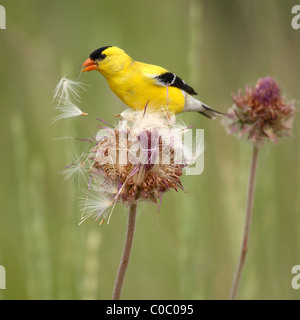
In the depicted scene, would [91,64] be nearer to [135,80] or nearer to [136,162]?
[135,80]

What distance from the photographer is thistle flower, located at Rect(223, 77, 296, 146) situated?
150cm

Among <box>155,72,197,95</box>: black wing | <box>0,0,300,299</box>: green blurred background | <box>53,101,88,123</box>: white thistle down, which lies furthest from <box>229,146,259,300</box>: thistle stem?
<box>53,101,88,123</box>: white thistle down

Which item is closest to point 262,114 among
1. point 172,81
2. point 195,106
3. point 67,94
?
point 195,106

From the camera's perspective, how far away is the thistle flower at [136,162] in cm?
104

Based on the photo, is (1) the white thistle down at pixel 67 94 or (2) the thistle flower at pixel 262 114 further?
(2) the thistle flower at pixel 262 114

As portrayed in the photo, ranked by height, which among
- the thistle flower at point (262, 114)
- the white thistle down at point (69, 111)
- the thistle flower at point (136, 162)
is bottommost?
the thistle flower at point (136, 162)

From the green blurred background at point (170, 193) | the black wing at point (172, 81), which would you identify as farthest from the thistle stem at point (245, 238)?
the black wing at point (172, 81)

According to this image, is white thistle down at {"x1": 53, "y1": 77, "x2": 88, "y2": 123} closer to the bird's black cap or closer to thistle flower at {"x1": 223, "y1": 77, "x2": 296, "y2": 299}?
the bird's black cap

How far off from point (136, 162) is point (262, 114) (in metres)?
0.60

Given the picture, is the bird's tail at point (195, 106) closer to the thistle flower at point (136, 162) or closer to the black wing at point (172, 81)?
the black wing at point (172, 81)

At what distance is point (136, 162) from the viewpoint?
1040mm

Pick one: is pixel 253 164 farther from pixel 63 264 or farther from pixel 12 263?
pixel 12 263

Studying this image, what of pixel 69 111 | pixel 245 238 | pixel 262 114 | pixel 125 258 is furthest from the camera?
pixel 262 114

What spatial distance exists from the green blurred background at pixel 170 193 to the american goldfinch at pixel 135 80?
3.0 inches
